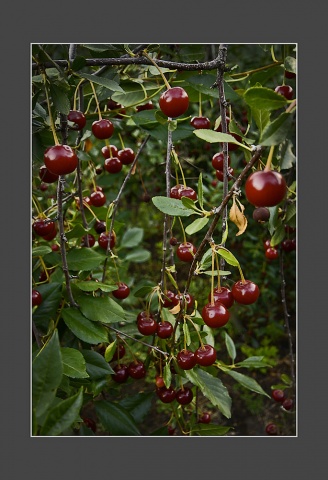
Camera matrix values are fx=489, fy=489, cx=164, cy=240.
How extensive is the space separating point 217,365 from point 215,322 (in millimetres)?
432

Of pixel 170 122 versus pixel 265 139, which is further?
pixel 170 122

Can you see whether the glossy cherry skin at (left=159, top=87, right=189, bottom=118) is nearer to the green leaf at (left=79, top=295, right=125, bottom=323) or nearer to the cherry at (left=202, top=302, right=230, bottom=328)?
the cherry at (left=202, top=302, right=230, bottom=328)

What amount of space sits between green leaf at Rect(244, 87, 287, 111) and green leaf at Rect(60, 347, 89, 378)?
20.2 inches

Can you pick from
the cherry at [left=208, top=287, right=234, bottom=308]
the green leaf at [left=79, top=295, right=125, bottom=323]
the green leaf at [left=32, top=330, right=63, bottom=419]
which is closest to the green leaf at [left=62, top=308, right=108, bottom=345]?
the green leaf at [left=79, top=295, right=125, bottom=323]

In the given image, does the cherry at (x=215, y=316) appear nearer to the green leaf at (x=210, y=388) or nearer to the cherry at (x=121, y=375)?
the green leaf at (x=210, y=388)

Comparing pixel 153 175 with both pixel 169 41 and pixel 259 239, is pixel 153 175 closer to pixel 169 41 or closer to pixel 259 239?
pixel 259 239

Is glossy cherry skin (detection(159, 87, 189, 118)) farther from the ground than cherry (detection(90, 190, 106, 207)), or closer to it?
farther from the ground

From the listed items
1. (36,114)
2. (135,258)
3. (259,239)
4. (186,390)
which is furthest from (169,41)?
(259,239)

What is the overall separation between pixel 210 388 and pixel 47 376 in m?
0.49

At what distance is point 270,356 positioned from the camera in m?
2.23

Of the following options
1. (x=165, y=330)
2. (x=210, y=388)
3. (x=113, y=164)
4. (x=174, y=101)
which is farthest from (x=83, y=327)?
(x=174, y=101)

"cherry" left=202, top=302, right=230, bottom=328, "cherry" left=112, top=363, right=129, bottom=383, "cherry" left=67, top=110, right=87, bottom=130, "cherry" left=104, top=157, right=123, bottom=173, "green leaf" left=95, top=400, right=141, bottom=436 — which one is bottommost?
"green leaf" left=95, top=400, right=141, bottom=436

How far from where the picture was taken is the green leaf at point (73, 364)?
804 millimetres

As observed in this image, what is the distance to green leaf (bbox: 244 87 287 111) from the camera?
50 cm
